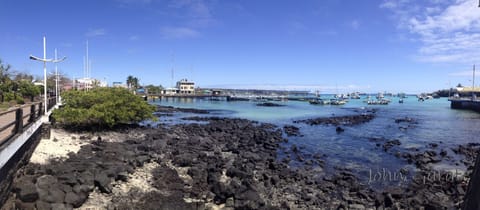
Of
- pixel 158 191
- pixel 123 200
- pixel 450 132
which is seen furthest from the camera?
pixel 450 132

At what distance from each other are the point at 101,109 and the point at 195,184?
1288cm

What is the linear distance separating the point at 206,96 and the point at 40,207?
386 ft

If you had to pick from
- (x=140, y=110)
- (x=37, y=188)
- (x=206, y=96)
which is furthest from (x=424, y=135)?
(x=206, y=96)

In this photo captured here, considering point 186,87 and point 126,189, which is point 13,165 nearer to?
point 126,189

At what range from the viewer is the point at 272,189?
1226cm

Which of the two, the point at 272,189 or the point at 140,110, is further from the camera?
the point at 140,110

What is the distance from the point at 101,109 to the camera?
21656mm

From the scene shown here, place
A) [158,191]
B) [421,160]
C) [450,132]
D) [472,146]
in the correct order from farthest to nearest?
[450,132] → [472,146] → [421,160] → [158,191]

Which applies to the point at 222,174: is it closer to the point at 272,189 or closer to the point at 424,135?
the point at 272,189

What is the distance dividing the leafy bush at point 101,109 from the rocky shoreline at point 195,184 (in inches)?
136

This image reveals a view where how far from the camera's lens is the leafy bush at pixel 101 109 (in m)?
20.8

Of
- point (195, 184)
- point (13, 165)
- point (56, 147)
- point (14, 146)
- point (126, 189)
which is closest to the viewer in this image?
point (14, 146)

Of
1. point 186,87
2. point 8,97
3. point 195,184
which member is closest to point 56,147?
point 195,184

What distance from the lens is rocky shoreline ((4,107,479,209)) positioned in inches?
380
